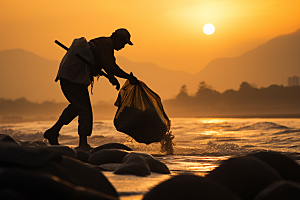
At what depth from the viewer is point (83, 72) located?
15.0 feet

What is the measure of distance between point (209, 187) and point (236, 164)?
533 mm

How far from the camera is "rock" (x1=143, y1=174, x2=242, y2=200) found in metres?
1.71

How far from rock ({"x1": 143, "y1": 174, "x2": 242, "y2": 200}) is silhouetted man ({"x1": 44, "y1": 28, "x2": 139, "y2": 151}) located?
3010 mm

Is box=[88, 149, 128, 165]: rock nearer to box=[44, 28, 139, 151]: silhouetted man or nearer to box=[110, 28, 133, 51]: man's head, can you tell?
box=[44, 28, 139, 151]: silhouetted man

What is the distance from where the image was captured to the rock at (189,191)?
171cm

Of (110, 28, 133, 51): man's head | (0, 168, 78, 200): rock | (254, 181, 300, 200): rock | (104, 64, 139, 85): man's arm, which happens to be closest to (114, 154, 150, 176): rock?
(254, 181, 300, 200): rock

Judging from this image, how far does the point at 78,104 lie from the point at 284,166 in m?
2.94

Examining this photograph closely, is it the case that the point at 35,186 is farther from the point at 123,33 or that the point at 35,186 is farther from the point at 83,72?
the point at 123,33

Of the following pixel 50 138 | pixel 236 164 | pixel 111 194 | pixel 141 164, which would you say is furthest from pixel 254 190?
pixel 50 138

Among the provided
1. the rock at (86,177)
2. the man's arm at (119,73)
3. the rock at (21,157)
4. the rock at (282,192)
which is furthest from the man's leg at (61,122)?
the rock at (282,192)

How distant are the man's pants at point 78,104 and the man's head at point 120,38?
2.59 ft

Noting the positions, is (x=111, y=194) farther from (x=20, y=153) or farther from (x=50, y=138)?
(x=50, y=138)

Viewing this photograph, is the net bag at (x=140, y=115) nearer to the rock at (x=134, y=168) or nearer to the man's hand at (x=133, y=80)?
the man's hand at (x=133, y=80)

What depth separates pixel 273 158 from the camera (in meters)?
2.59
